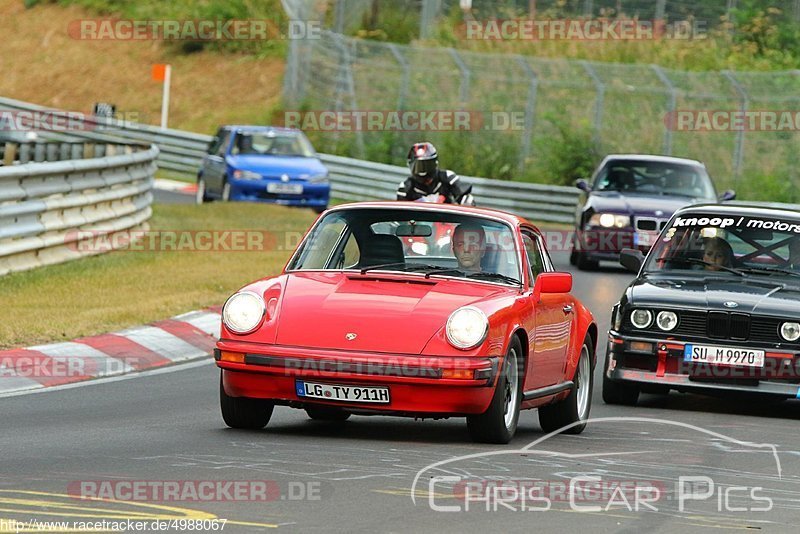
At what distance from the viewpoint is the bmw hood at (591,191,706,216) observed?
22.6 meters

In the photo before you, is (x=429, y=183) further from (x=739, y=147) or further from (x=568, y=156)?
(x=568, y=156)

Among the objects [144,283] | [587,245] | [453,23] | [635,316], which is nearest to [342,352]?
[635,316]

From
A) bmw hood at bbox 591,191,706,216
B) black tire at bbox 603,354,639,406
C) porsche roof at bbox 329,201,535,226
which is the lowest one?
black tire at bbox 603,354,639,406

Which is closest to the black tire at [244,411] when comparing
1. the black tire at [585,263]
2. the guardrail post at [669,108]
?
the black tire at [585,263]

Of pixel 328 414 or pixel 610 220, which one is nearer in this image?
pixel 328 414

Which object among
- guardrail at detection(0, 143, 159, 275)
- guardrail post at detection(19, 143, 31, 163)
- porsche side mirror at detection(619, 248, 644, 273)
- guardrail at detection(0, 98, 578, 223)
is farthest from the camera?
guardrail at detection(0, 98, 578, 223)

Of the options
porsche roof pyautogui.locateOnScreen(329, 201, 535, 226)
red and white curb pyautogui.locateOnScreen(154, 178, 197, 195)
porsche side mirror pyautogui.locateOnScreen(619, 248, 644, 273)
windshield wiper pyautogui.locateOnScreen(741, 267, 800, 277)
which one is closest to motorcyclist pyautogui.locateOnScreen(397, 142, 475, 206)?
porsche side mirror pyautogui.locateOnScreen(619, 248, 644, 273)

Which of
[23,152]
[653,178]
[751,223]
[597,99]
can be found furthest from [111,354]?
[597,99]

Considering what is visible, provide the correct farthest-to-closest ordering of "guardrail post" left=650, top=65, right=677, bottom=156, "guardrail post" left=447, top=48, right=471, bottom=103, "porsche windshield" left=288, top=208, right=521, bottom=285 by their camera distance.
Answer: "guardrail post" left=447, top=48, right=471, bottom=103
"guardrail post" left=650, top=65, right=677, bottom=156
"porsche windshield" left=288, top=208, right=521, bottom=285

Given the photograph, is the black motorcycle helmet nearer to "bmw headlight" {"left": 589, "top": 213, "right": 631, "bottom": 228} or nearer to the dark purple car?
the dark purple car

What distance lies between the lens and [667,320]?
11953mm

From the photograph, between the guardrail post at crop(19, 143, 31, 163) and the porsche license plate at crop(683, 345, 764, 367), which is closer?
the porsche license plate at crop(683, 345, 764, 367)

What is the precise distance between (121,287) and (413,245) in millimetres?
7404

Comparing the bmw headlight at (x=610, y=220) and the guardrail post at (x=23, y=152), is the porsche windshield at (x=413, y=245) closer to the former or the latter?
the bmw headlight at (x=610, y=220)
